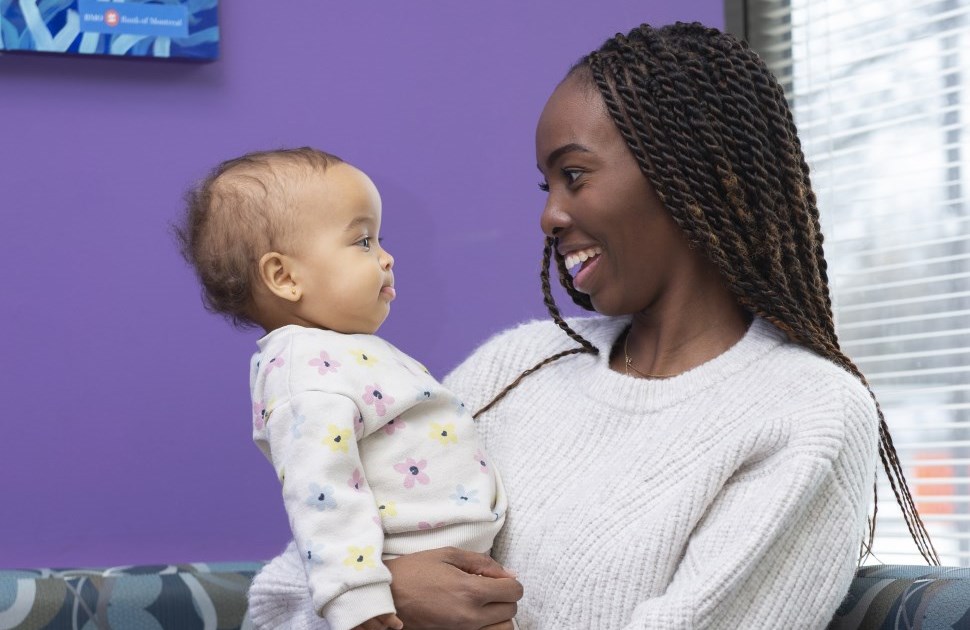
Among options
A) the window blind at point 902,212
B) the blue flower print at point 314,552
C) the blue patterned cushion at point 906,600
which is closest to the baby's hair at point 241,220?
the blue flower print at point 314,552

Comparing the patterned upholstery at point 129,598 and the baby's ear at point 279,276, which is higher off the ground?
the baby's ear at point 279,276

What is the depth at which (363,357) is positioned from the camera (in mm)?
1340

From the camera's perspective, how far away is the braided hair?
52.8 inches

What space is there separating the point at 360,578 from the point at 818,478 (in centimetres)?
47

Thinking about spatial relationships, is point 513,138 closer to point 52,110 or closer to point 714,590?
point 52,110

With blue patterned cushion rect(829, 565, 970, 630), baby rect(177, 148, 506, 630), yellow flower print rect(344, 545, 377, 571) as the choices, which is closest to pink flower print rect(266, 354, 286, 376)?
baby rect(177, 148, 506, 630)

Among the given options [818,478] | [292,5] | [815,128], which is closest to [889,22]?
[815,128]

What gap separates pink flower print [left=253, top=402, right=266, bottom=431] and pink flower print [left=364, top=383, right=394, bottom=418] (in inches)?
4.7

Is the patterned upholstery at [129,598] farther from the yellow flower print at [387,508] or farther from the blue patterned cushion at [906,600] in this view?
the blue patterned cushion at [906,600]

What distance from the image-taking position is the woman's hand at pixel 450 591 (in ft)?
3.97

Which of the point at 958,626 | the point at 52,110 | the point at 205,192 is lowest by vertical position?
the point at 958,626

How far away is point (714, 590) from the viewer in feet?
3.82

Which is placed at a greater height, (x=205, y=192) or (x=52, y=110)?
(x=52, y=110)

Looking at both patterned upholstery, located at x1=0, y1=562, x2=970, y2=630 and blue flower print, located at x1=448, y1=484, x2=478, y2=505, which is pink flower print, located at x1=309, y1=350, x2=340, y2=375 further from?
patterned upholstery, located at x1=0, y1=562, x2=970, y2=630
